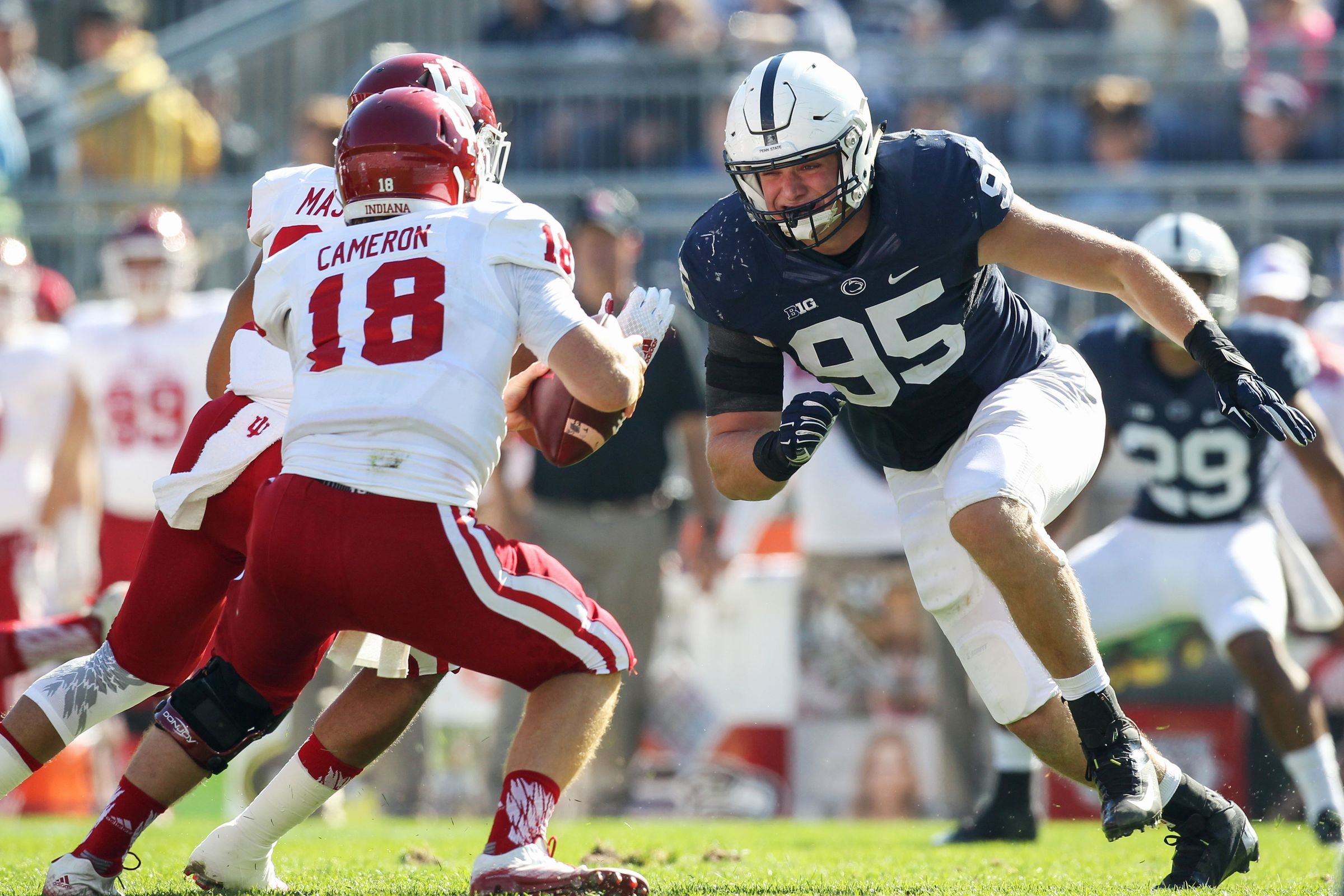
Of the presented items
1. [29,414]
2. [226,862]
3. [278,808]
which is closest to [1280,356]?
[278,808]

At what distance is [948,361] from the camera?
417cm

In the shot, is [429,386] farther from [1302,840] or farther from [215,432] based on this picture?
[1302,840]

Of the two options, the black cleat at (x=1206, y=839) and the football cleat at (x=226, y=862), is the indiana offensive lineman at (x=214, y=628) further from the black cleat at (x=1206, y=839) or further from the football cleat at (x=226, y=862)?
the black cleat at (x=1206, y=839)

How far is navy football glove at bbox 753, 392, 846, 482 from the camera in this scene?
391 centimetres

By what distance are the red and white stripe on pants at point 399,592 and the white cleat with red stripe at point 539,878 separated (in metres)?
0.38

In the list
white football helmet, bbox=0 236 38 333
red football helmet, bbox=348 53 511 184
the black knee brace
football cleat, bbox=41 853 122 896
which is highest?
white football helmet, bbox=0 236 38 333

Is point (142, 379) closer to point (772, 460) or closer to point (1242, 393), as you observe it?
point (772, 460)

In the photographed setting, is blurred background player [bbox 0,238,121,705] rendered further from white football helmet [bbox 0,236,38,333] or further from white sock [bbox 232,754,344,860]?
white sock [bbox 232,754,344,860]

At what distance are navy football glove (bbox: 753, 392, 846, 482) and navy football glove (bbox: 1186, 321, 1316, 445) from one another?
85 cm

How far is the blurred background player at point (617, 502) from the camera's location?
24.9 feet

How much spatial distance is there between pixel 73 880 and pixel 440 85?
1.97 m

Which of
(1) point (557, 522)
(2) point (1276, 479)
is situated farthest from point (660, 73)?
(2) point (1276, 479)

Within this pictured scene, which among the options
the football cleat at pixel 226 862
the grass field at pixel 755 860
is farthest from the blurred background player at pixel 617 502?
the football cleat at pixel 226 862

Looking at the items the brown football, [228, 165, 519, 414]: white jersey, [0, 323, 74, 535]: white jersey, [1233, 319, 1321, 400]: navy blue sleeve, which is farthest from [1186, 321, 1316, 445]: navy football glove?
[0, 323, 74, 535]: white jersey
